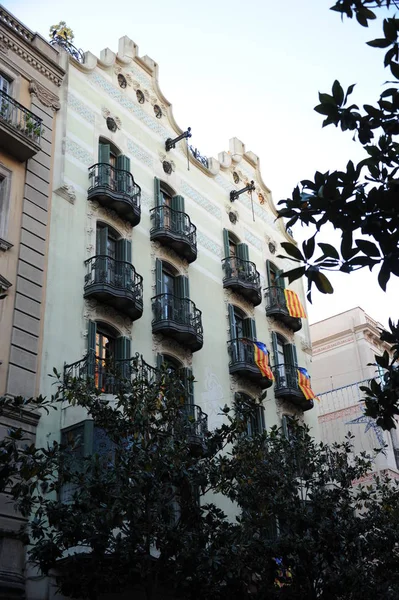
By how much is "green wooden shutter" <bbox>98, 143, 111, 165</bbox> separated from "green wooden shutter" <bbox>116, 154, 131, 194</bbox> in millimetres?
444

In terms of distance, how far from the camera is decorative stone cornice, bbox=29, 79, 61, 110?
70.0ft

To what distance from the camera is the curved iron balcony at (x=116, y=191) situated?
70.5 feet

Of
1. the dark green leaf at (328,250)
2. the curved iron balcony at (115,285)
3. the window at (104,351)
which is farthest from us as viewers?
the curved iron balcony at (115,285)

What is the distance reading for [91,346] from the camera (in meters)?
19.2

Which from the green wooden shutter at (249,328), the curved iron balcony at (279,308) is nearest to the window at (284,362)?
the curved iron balcony at (279,308)

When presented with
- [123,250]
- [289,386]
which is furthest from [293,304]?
[123,250]

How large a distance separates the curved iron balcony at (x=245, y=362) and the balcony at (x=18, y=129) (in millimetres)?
9119

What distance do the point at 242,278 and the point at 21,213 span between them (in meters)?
9.48

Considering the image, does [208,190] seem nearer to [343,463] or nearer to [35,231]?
[35,231]

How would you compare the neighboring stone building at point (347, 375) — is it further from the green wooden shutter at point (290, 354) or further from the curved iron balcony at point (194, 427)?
the curved iron balcony at point (194, 427)

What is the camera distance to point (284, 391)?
83.8 feet

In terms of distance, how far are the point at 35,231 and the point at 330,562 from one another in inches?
427

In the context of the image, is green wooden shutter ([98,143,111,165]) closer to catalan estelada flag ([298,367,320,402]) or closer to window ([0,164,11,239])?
window ([0,164,11,239])

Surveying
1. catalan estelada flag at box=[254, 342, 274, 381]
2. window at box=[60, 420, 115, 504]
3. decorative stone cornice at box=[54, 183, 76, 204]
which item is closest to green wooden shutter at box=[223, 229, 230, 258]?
catalan estelada flag at box=[254, 342, 274, 381]
